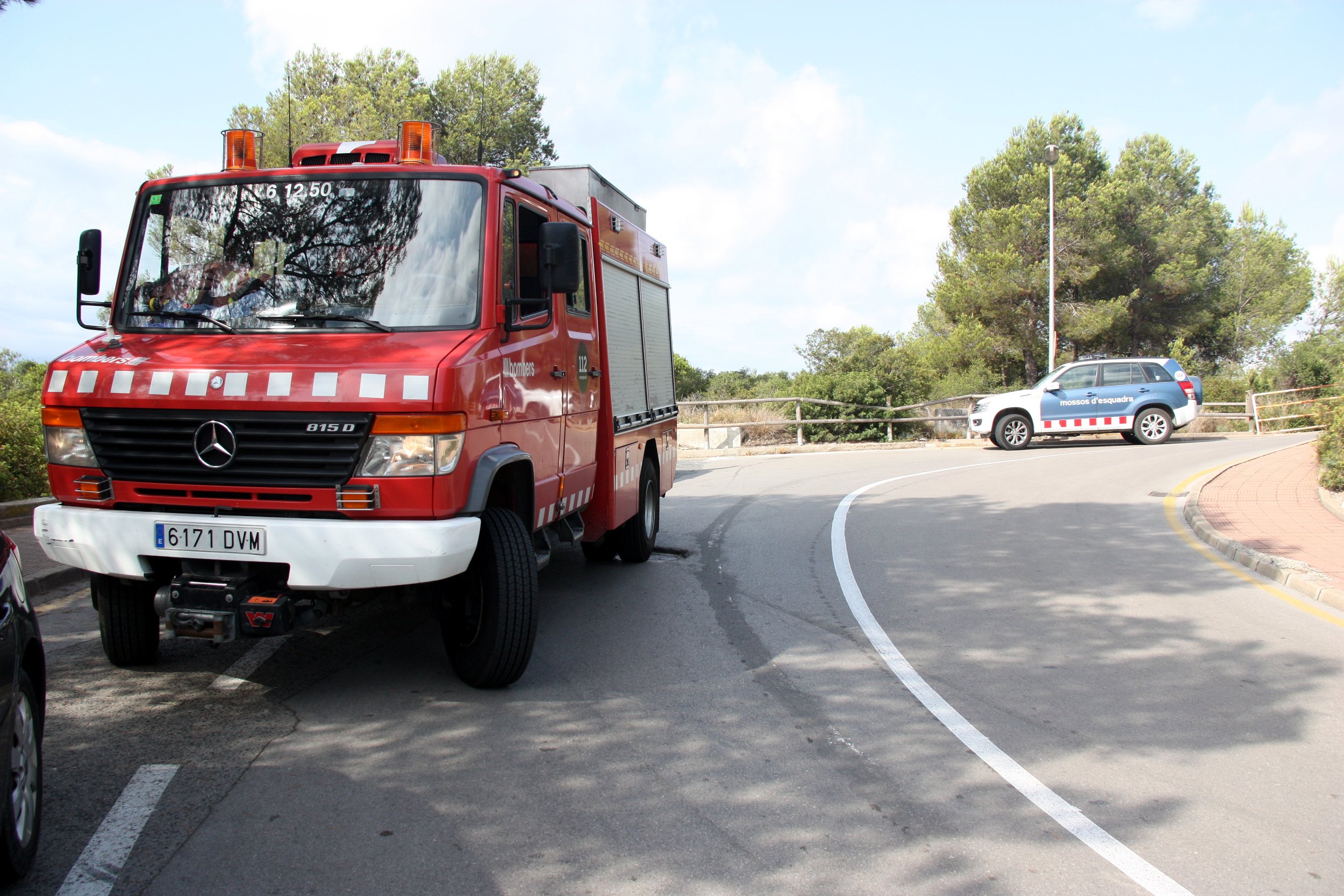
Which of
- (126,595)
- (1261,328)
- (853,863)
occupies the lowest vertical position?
(853,863)

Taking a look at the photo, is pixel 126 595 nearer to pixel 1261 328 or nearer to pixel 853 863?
pixel 853 863

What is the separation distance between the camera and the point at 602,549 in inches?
350

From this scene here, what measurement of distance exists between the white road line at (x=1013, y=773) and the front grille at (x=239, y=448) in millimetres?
3046

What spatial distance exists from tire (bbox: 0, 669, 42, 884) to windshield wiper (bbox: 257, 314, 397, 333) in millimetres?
2210

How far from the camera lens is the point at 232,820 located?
357cm

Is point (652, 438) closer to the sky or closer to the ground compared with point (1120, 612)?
closer to the sky

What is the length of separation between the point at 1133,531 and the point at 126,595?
9548mm

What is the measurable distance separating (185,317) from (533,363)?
5.92 ft

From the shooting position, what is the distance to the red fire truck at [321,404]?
4.43 m

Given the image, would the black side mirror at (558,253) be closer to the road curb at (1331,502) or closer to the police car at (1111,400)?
the road curb at (1331,502)

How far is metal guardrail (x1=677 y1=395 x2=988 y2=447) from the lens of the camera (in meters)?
24.2

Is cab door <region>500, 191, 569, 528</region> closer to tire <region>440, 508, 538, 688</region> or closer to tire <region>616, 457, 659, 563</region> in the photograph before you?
tire <region>440, 508, 538, 688</region>

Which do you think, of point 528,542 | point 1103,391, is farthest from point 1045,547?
point 1103,391

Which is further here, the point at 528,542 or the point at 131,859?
the point at 528,542
